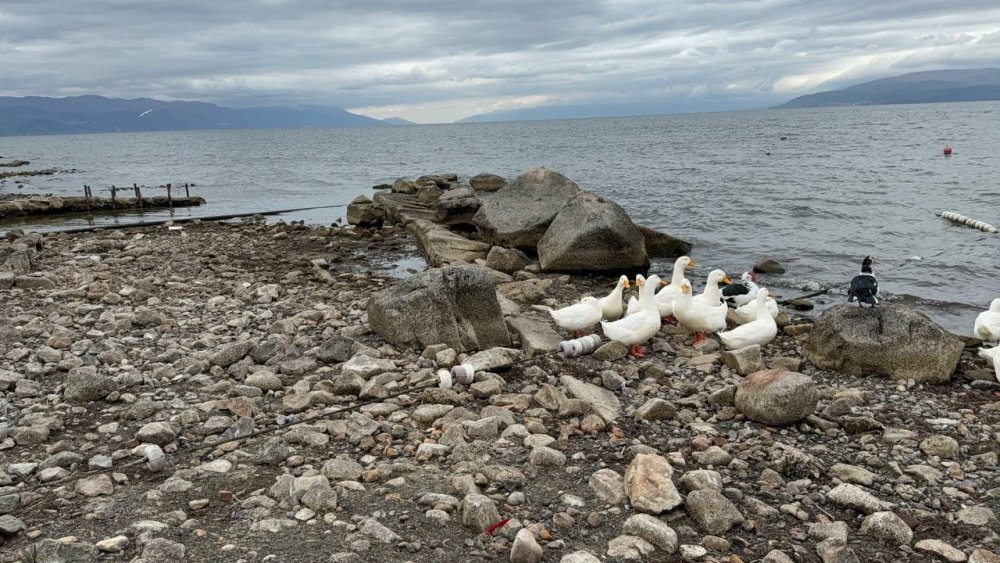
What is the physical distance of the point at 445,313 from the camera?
9391mm

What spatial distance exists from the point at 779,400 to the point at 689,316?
3.73 m

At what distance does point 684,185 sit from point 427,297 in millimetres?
28987

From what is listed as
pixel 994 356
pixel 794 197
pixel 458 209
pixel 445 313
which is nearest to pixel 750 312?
pixel 994 356

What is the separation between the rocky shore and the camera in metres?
4.91

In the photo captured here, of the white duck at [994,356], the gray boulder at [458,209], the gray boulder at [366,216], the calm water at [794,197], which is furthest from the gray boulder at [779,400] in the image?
the gray boulder at [366,216]

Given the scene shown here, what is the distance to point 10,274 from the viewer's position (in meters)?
13.8

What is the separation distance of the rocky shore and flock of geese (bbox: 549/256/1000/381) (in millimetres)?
358

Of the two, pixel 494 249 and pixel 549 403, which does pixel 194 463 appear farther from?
pixel 494 249

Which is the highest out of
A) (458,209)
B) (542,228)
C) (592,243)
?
(458,209)

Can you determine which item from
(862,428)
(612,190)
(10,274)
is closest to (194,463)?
(862,428)

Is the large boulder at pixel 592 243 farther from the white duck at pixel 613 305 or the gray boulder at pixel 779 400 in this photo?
the gray boulder at pixel 779 400

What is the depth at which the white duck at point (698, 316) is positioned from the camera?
1063cm

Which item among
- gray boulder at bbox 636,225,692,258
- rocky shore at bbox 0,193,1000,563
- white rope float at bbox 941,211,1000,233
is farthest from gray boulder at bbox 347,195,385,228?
white rope float at bbox 941,211,1000,233

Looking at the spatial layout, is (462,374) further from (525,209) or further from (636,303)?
(525,209)
